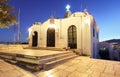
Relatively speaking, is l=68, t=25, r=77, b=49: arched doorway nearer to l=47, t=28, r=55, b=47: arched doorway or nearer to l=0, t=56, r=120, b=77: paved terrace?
l=47, t=28, r=55, b=47: arched doorway

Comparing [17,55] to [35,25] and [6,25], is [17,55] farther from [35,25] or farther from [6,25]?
[35,25]

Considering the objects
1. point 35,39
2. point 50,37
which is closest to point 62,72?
point 50,37

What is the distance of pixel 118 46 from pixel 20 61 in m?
17.4

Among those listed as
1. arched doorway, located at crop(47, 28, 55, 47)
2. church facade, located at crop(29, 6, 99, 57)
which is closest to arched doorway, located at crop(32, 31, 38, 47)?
church facade, located at crop(29, 6, 99, 57)

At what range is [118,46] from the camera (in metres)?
18.1

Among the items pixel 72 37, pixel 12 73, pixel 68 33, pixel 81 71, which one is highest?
pixel 68 33

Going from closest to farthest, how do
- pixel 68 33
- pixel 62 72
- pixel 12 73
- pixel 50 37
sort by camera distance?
pixel 12 73, pixel 62 72, pixel 68 33, pixel 50 37

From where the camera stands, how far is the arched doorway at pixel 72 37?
34.9ft

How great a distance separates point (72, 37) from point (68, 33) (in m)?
0.63

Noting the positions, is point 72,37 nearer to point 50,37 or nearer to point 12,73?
point 50,37

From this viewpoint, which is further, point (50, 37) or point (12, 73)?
point (50, 37)

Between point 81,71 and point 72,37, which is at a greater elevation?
point 72,37

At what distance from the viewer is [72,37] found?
10789 mm

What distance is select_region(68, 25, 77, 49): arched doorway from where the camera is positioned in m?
10.6
